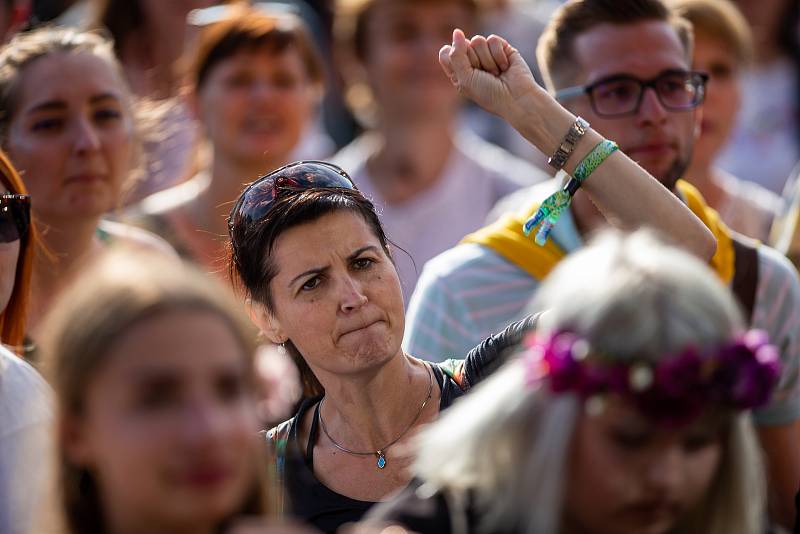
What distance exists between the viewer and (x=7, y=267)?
338 centimetres

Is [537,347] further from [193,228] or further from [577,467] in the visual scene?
[193,228]

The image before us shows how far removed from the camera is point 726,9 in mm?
5266

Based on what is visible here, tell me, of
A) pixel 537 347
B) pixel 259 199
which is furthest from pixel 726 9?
pixel 537 347

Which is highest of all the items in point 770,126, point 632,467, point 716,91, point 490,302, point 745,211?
point 632,467

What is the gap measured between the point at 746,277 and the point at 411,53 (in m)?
2.84

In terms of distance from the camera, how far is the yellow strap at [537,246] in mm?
3777

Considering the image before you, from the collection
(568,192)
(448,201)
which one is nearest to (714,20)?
(448,201)

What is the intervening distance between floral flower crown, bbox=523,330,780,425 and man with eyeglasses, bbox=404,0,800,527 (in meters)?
1.67

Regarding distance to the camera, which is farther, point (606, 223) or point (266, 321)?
point (606, 223)

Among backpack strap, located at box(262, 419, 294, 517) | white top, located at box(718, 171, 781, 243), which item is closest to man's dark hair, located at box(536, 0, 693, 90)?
white top, located at box(718, 171, 781, 243)

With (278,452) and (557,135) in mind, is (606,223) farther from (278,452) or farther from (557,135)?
(278,452)

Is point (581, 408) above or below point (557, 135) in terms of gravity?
above

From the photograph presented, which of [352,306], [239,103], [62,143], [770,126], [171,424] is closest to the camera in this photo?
[171,424]

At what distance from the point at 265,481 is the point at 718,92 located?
363 cm
